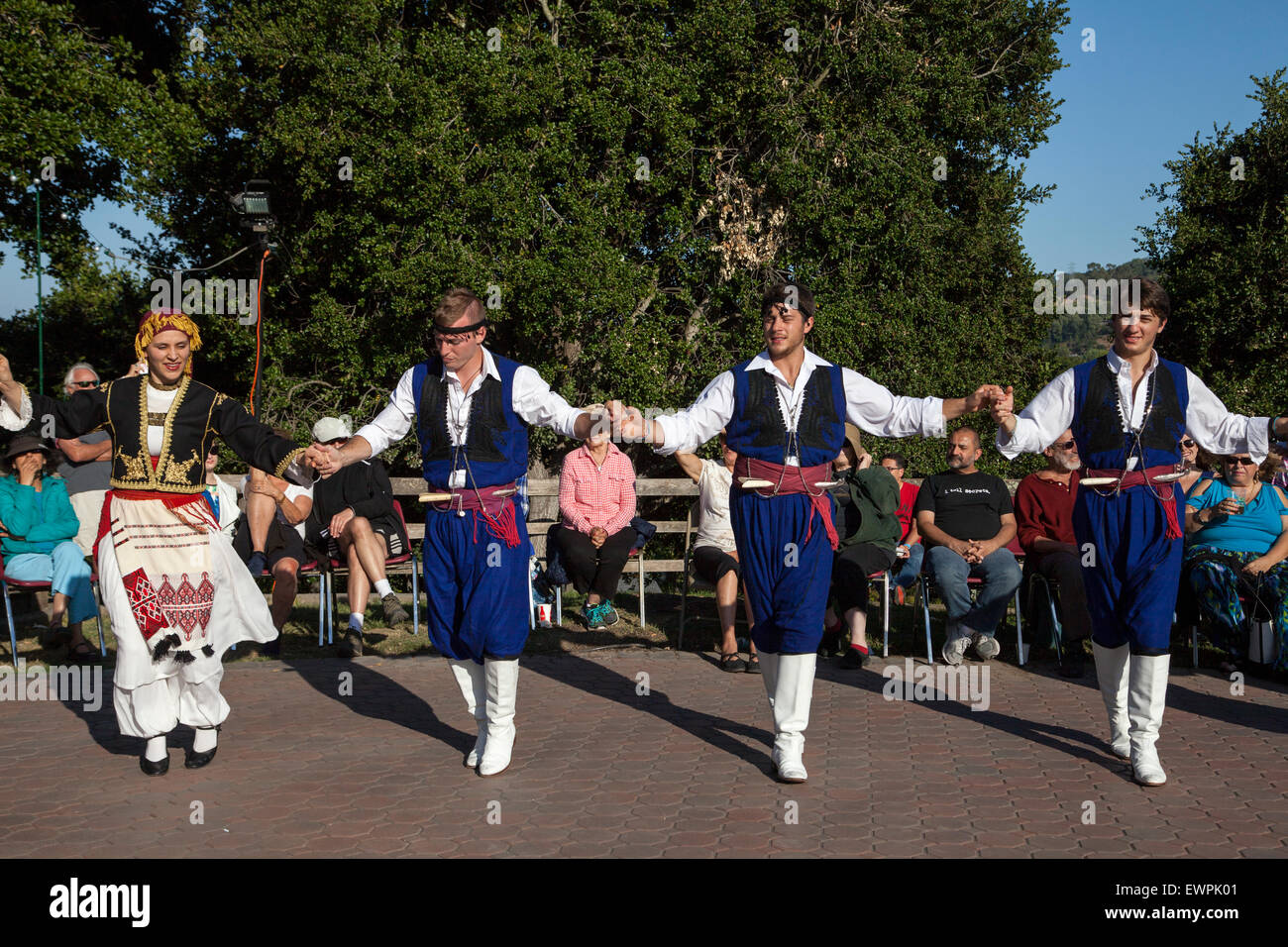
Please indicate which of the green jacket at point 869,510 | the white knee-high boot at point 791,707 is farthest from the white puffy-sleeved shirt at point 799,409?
the green jacket at point 869,510

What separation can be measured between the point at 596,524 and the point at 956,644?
3081mm

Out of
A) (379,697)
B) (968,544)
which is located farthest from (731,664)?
(379,697)

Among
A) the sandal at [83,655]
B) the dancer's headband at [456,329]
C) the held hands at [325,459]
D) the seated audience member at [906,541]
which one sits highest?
the dancer's headband at [456,329]

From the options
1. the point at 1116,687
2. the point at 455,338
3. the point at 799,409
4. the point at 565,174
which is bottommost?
the point at 1116,687

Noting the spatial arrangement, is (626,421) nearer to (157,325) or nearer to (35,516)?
(157,325)

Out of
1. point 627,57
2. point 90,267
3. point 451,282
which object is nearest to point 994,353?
point 627,57

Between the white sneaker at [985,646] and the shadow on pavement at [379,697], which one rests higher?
the white sneaker at [985,646]

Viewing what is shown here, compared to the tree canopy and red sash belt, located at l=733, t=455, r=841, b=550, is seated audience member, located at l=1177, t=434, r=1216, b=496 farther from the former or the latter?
the tree canopy

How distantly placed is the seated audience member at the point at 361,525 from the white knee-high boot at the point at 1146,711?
228 inches

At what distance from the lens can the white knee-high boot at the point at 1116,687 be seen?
582 cm

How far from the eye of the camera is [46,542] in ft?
29.7

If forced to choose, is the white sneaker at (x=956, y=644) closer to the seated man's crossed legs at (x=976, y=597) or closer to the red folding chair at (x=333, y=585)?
the seated man's crossed legs at (x=976, y=597)

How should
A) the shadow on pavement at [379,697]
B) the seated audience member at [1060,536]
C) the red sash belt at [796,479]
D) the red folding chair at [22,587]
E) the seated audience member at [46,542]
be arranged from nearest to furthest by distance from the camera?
the red sash belt at [796,479], the shadow on pavement at [379,697], the seated audience member at [1060,536], the red folding chair at [22,587], the seated audience member at [46,542]

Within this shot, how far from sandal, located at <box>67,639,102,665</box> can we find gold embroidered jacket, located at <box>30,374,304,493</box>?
350 cm
